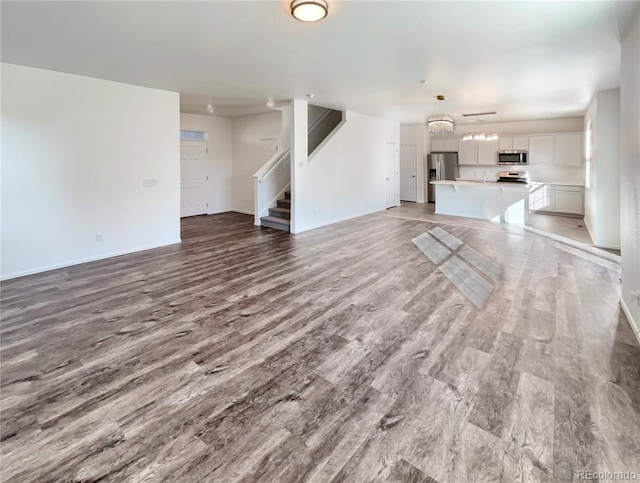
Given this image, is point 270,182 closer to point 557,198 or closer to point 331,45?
point 331,45

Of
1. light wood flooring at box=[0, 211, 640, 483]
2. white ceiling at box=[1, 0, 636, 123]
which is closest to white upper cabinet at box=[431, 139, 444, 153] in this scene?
→ white ceiling at box=[1, 0, 636, 123]

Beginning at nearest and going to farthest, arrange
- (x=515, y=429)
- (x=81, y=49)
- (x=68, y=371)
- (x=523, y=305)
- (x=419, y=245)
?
1. (x=515, y=429)
2. (x=68, y=371)
3. (x=523, y=305)
4. (x=81, y=49)
5. (x=419, y=245)

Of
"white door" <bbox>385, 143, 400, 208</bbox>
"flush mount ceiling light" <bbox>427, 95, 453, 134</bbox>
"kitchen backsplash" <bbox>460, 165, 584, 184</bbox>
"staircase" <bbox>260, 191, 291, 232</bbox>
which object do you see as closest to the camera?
"flush mount ceiling light" <bbox>427, 95, 453, 134</bbox>

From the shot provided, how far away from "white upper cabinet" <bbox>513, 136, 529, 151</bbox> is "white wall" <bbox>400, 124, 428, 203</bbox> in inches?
107

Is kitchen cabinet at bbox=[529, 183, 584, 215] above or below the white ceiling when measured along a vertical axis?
below

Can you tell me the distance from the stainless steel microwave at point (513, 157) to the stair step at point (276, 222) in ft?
23.2

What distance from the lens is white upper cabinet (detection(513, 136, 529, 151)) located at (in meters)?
9.60

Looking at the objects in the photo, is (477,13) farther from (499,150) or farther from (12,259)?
(499,150)

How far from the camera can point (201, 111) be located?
325 inches

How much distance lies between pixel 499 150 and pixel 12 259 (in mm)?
11545

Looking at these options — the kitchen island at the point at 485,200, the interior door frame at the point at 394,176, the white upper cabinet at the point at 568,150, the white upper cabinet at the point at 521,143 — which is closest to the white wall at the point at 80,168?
the interior door frame at the point at 394,176

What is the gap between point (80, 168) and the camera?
4863 millimetres

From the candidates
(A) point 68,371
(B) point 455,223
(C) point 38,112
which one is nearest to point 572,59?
(B) point 455,223

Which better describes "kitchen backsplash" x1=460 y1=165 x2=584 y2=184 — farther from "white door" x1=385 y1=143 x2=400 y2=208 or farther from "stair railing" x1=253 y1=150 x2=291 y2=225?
"stair railing" x1=253 y1=150 x2=291 y2=225
